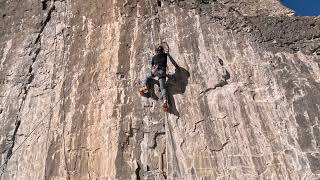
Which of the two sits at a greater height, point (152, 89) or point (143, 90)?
point (143, 90)

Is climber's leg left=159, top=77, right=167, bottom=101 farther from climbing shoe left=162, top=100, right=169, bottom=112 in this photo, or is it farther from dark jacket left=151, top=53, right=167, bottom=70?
dark jacket left=151, top=53, right=167, bottom=70

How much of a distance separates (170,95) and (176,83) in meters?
0.33

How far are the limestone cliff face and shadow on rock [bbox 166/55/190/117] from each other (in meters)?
0.02

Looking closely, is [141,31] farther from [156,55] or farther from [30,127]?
[30,127]

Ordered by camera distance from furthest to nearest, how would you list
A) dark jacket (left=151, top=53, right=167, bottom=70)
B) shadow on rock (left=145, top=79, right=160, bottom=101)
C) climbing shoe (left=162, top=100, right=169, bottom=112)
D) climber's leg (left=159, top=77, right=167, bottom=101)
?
shadow on rock (left=145, top=79, right=160, bottom=101)
dark jacket (left=151, top=53, right=167, bottom=70)
climber's leg (left=159, top=77, right=167, bottom=101)
climbing shoe (left=162, top=100, right=169, bottom=112)

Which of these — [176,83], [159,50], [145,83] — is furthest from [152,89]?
[159,50]

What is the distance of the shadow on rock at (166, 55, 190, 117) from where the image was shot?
10455mm

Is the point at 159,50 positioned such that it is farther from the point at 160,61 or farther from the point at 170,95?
the point at 170,95

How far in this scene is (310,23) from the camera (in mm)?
10773

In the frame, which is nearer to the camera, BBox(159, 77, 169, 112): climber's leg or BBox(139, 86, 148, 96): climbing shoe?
BBox(159, 77, 169, 112): climber's leg

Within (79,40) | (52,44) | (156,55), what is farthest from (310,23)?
(52,44)

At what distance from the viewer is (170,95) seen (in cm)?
1049

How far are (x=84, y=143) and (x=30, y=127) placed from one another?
156 cm

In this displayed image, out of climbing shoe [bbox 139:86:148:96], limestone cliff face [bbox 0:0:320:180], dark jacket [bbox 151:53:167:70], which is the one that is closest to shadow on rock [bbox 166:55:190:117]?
limestone cliff face [bbox 0:0:320:180]
